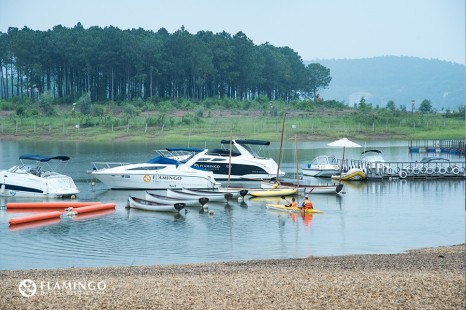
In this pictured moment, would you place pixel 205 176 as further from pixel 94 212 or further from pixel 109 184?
pixel 94 212

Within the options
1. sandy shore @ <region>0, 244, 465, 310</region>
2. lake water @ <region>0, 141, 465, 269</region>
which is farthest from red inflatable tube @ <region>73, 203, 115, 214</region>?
sandy shore @ <region>0, 244, 465, 310</region>

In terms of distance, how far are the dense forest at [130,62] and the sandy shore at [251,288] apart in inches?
4526

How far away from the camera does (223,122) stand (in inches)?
4446

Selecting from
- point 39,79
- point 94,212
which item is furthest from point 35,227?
point 39,79

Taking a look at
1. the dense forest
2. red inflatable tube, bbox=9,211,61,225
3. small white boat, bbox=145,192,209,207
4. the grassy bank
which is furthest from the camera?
the dense forest

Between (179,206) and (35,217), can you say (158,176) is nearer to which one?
(179,206)

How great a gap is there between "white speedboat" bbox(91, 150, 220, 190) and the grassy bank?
43442 mm

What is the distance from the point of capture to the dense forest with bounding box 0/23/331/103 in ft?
449

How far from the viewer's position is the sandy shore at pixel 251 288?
1802 centimetres

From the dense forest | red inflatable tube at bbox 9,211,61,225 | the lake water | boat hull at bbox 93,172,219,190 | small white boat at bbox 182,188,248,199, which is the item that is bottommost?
the lake water

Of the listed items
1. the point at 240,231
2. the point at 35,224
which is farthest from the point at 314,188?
the point at 35,224

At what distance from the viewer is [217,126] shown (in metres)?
109

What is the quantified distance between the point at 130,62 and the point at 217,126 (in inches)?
1414

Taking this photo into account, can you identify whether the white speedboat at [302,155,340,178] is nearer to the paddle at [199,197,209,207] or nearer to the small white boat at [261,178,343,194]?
the small white boat at [261,178,343,194]
